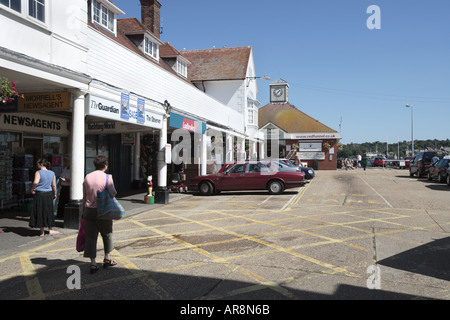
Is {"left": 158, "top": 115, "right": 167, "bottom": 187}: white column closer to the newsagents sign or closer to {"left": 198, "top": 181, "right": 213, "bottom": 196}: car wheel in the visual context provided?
the newsagents sign

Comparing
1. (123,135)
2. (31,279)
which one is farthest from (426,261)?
(123,135)

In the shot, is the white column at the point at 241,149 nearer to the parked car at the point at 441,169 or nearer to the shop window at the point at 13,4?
the parked car at the point at 441,169

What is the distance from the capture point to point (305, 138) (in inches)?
1884

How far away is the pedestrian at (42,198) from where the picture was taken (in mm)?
7836

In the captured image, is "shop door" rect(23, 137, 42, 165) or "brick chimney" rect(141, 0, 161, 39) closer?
"shop door" rect(23, 137, 42, 165)

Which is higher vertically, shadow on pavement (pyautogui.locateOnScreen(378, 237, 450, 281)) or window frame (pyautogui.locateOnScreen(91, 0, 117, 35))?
window frame (pyautogui.locateOnScreen(91, 0, 117, 35))

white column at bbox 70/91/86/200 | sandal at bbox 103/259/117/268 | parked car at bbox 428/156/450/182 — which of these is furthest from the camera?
parked car at bbox 428/156/450/182

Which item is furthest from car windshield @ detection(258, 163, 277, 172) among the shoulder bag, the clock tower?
the clock tower

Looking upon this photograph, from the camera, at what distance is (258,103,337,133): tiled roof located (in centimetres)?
4903

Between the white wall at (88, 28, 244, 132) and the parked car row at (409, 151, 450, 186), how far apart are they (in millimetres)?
15017

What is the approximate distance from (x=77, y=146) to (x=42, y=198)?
5.33 ft

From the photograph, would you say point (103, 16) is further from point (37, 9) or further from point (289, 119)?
point (289, 119)

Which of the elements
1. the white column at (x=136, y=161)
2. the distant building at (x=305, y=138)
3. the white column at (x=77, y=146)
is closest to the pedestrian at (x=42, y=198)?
the white column at (x=77, y=146)

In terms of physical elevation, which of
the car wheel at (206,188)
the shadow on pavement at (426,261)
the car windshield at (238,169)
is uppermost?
the car windshield at (238,169)
